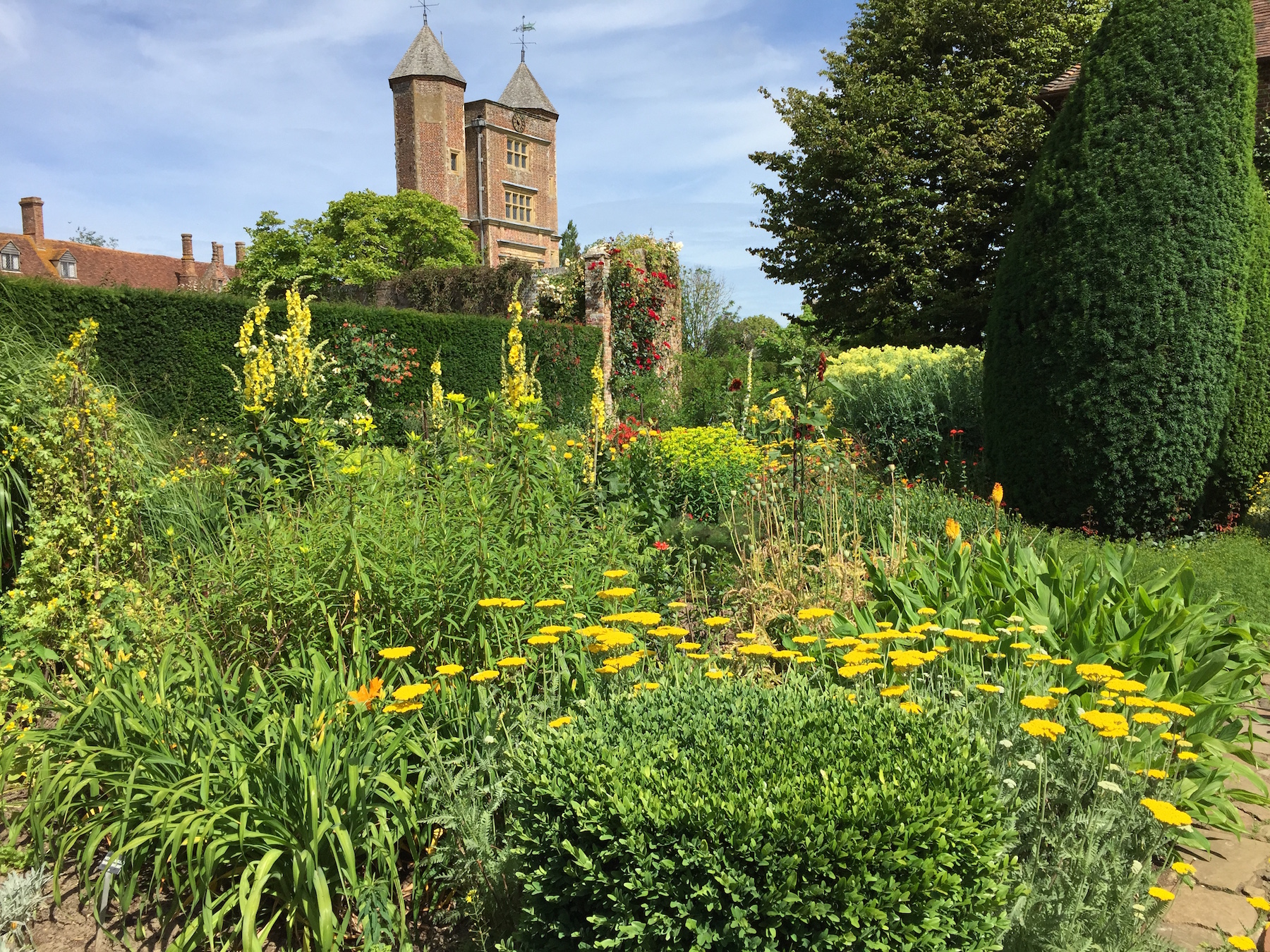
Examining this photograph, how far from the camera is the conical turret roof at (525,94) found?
48.8 m

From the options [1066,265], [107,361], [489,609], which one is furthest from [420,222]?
[489,609]

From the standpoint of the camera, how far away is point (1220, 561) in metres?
6.28

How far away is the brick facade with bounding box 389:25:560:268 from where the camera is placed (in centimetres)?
4216

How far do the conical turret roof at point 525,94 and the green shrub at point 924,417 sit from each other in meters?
43.7

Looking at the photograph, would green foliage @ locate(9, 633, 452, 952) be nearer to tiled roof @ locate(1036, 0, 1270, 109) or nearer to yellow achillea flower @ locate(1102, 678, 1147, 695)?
yellow achillea flower @ locate(1102, 678, 1147, 695)

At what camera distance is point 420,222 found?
3400 cm

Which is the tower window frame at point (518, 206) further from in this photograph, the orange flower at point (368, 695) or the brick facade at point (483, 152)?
the orange flower at point (368, 695)

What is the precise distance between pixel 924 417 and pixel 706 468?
16.2 feet

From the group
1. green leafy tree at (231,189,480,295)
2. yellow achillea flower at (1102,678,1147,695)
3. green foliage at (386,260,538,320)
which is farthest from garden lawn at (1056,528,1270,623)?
green leafy tree at (231,189,480,295)

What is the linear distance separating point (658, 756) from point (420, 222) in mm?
34989

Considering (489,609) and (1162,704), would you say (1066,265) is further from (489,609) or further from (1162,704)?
(489,609)

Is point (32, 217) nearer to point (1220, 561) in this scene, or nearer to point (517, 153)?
point (517, 153)

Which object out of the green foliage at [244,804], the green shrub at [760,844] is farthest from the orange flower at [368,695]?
the green shrub at [760,844]

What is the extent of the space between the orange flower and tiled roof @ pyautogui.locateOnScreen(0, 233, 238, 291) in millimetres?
44127
